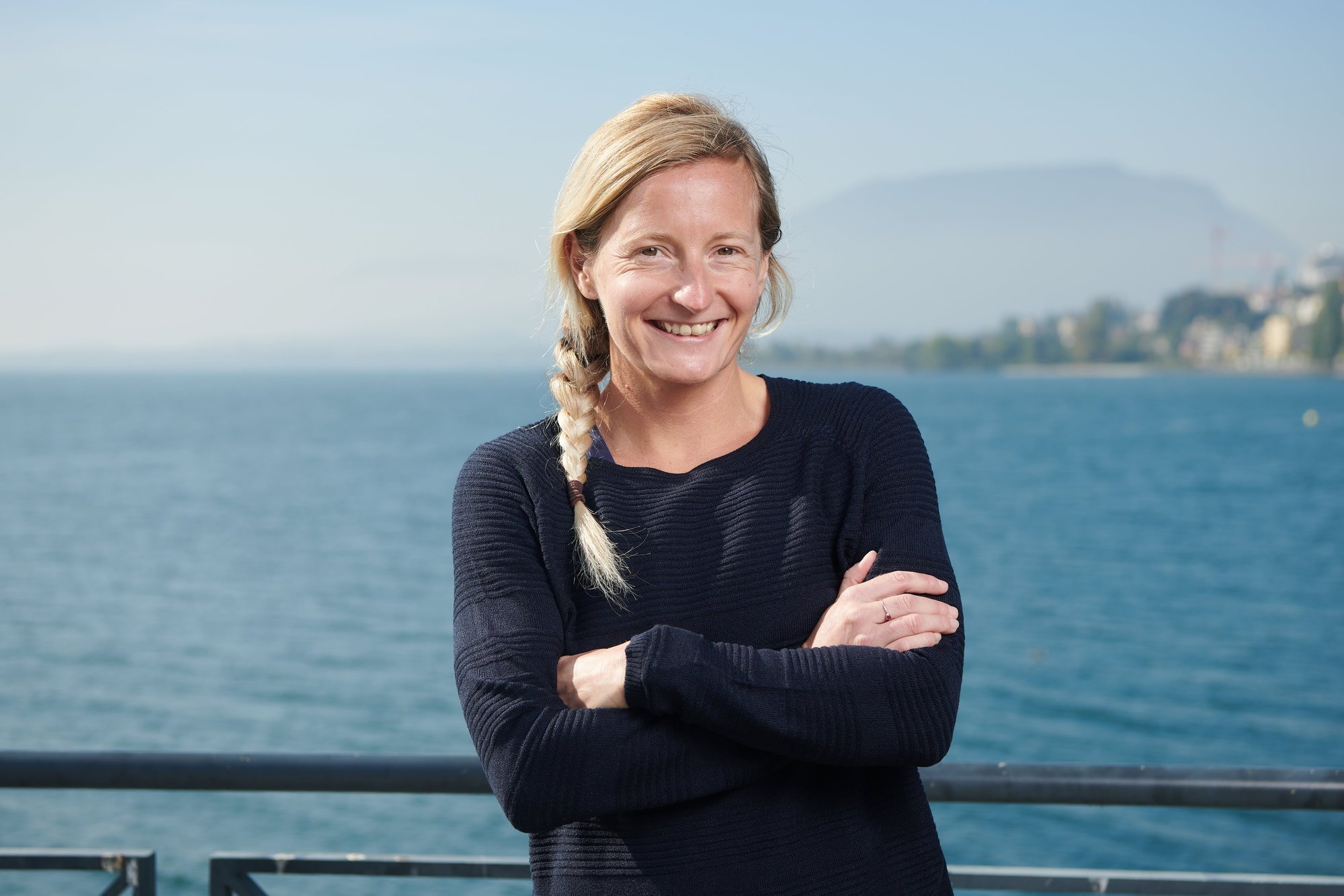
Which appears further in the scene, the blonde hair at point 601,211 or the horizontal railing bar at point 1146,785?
the horizontal railing bar at point 1146,785

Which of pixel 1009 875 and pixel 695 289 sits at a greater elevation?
pixel 695 289

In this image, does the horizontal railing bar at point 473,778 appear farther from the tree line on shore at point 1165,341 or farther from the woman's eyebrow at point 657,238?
the tree line on shore at point 1165,341

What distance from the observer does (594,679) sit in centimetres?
181

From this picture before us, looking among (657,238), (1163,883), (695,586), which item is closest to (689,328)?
(657,238)

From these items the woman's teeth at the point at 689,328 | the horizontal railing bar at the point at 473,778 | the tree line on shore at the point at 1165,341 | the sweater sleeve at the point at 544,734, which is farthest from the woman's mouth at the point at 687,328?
the tree line on shore at the point at 1165,341

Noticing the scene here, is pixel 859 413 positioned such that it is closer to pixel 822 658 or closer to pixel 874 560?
pixel 874 560

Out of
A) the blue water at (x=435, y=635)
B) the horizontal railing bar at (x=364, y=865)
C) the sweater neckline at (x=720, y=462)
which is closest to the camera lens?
the sweater neckline at (x=720, y=462)

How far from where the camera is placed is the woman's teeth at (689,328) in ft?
6.23

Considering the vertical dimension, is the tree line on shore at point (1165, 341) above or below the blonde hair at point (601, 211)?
above

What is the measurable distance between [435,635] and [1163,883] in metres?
34.9

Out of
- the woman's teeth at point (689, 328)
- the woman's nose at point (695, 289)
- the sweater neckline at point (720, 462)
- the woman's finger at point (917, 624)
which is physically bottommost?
the woman's finger at point (917, 624)

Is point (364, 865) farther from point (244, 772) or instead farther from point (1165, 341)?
point (1165, 341)

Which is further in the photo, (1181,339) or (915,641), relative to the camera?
(1181,339)

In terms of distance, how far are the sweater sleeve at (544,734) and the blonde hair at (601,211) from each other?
0.12m
